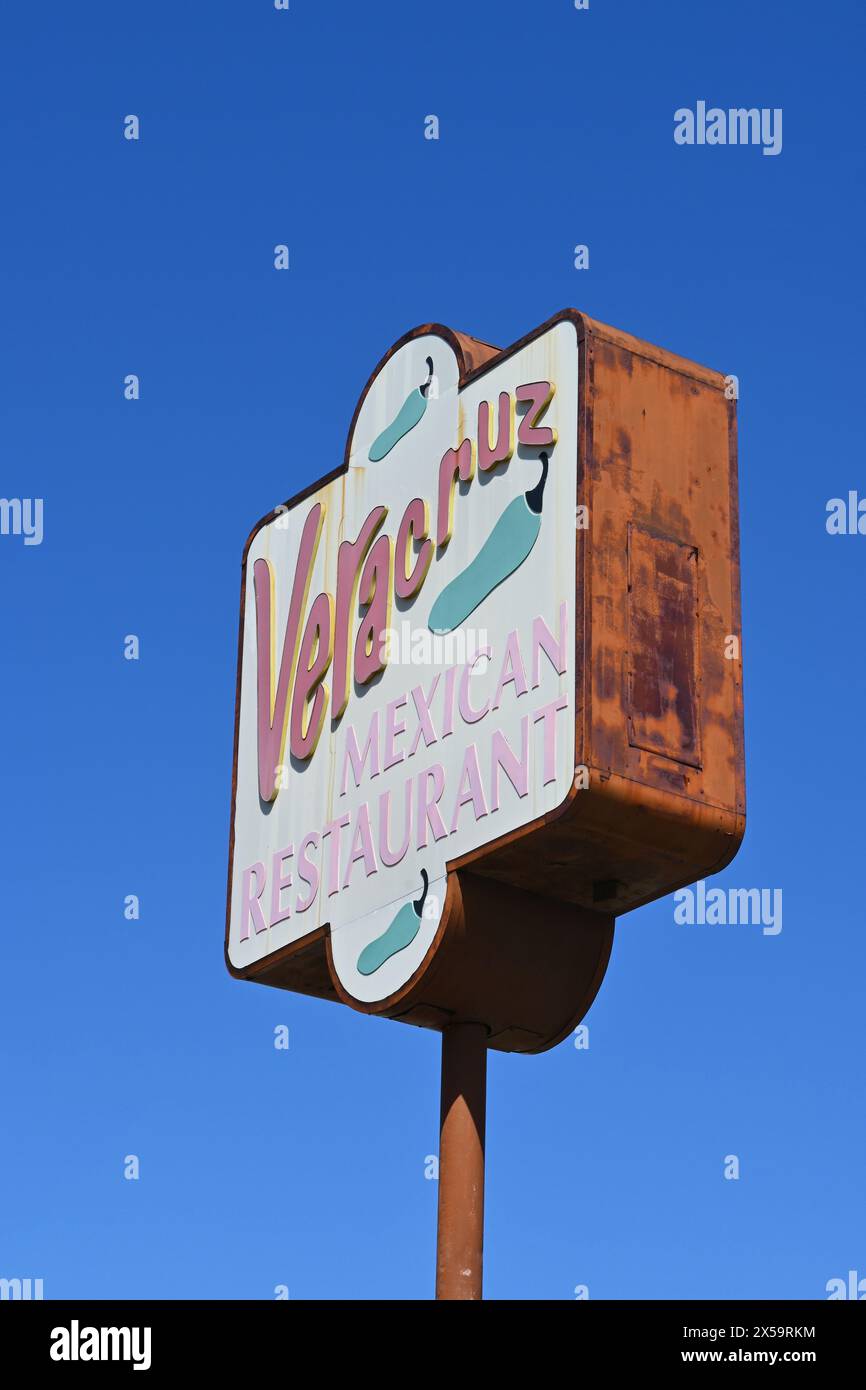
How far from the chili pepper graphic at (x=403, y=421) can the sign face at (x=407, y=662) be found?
2 centimetres

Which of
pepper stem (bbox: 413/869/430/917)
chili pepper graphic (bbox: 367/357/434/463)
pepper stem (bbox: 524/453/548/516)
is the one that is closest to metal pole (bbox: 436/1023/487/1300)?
pepper stem (bbox: 413/869/430/917)

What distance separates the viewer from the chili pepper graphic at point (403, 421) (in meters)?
17.6

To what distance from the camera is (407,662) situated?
1683 centimetres

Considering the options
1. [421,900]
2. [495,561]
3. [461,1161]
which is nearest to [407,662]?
[495,561]

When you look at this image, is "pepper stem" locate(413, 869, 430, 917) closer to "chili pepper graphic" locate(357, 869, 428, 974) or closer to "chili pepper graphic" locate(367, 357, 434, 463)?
"chili pepper graphic" locate(357, 869, 428, 974)

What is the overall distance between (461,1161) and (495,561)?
131 inches

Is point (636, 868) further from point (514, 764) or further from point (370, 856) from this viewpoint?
point (370, 856)

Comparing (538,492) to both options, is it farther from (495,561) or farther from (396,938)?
(396,938)

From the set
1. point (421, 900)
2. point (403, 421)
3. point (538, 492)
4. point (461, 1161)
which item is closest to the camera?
point (461, 1161)

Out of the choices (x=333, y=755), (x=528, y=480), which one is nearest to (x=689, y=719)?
(x=528, y=480)

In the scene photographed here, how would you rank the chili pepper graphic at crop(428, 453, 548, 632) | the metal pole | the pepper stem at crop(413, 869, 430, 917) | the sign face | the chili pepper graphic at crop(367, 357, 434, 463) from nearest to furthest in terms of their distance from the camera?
the metal pole < the sign face < the pepper stem at crop(413, 869, 430, 917) < the chili pepper graphic at crop(428, 453, 548, 632) < the chili pepper graphic at crop(367, 357, 434, 463)

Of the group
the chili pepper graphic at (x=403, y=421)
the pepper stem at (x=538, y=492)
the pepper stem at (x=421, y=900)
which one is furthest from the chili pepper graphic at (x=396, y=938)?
the chili pepper graphic at (x=403, y=421)

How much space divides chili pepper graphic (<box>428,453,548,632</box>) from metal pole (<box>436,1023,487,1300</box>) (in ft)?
7.70

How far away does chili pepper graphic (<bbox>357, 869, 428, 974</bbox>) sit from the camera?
15.9 metres
